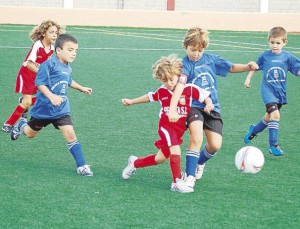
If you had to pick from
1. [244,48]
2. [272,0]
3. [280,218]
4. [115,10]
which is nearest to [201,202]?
[280,218]

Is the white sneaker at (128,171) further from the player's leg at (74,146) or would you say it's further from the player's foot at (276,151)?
the player's foot at (276,151)

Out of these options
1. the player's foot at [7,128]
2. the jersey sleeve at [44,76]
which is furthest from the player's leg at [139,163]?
the player's foot at [7,128]

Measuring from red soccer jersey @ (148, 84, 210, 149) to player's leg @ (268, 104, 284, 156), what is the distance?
162 centimetres

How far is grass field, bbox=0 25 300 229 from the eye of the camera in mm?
6137

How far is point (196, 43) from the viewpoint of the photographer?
23.8ft

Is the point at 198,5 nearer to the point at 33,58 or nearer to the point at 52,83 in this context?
the point at 33,58

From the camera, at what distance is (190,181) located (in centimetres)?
700

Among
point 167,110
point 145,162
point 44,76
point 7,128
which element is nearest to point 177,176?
point 145,162

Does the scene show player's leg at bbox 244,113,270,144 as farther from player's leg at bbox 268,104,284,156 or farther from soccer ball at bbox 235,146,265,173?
soccer ball at bbox 235,146,265,173

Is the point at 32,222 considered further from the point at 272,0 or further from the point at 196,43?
the point at 272,0

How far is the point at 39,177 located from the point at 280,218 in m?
2.36

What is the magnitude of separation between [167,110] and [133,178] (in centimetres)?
77

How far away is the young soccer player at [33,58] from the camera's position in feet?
31.0

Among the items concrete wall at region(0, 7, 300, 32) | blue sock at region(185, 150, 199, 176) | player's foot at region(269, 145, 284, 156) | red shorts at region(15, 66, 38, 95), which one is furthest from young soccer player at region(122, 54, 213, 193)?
concrete wall at region(0, 7, 300, 32)
